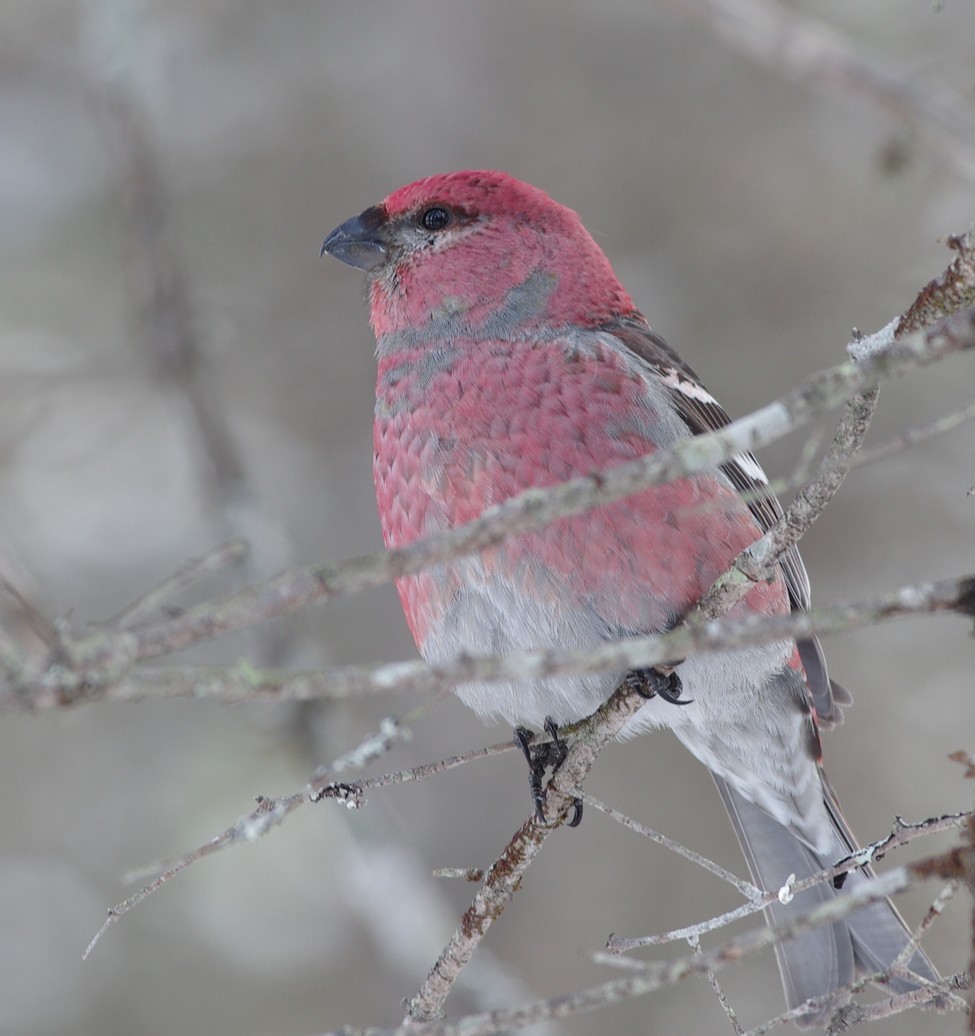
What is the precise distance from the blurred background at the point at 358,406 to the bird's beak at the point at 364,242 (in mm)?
1535

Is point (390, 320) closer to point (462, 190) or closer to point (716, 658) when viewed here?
point (462, 190)

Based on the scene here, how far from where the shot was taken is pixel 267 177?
226 inches

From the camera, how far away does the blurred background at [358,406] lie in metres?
4.82

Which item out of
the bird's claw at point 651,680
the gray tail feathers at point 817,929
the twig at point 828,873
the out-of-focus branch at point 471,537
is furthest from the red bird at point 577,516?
the out-of-focus branch at point 471,537

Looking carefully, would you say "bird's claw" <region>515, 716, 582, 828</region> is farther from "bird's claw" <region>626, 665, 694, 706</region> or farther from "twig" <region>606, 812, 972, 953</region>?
"twig" <region>606, 812, 972, 953</region>

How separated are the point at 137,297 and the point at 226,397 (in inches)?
60.3

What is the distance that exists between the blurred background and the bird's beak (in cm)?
154

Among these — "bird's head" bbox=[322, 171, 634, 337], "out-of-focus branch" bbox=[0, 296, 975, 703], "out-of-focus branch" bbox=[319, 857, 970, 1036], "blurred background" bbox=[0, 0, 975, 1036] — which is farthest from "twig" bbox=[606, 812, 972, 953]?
"blurred background" bbox=[0, 0, 975, 1036]

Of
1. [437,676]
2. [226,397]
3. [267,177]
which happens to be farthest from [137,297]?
[437,676]

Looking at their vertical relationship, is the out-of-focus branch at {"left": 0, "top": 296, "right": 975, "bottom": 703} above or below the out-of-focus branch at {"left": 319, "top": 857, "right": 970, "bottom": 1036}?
above

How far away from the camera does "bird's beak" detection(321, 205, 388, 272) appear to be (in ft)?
11.2

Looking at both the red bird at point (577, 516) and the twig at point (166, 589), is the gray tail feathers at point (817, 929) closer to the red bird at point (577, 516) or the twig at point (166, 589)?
the red bird at point (577, 516)

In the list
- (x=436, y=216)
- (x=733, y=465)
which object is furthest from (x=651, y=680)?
(x=436, y=216)

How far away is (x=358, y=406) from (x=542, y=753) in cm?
276
